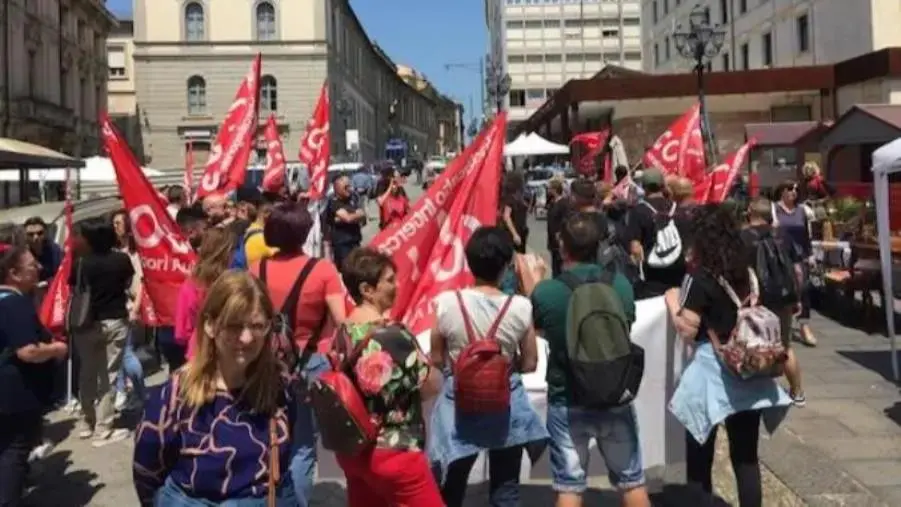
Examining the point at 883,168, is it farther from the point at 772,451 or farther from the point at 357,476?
the point at 357,476

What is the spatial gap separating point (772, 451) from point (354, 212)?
18.4 ft

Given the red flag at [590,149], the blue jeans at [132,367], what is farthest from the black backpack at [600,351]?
the red flag at [590,149]

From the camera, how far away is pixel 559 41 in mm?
93562

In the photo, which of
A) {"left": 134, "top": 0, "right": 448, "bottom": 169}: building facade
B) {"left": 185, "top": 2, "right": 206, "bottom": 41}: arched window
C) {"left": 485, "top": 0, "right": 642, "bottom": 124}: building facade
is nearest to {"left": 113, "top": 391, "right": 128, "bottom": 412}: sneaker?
{"left": 134, "top": 0, "right": 448, "bottom": 169}: building facade

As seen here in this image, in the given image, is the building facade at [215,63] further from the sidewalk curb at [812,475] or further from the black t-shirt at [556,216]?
the sidewalk curb at [812,475]

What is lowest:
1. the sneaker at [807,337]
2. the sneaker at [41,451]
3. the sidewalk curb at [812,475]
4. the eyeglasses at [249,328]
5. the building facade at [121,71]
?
the sidewalk curb at [812,475]

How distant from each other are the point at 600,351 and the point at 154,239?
3581 millimetres

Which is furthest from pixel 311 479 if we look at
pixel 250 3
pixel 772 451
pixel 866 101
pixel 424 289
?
pixel 250 3

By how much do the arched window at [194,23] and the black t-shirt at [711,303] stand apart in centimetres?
6179

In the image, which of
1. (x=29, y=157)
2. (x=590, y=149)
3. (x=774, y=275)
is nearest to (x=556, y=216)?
(x=774, y=275)

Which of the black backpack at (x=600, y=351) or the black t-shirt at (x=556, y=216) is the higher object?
the black t-shirt at (x=556, y=216)

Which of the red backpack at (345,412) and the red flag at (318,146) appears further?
the red flag at (318,146)

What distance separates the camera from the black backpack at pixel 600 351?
13.0ft

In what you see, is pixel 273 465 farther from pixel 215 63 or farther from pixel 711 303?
pixel 215 63
